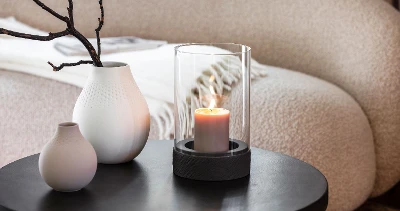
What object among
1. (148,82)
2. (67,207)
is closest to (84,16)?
(148,82)

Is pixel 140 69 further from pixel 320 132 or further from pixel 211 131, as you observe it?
pixel 211 131

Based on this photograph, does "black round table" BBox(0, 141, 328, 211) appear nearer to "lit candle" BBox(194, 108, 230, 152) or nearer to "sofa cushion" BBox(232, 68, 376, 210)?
"lit candle" BBox(194, 108, 230, 152)

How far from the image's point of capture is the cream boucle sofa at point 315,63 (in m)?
1.51

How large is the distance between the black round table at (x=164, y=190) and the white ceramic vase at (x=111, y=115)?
3 cm

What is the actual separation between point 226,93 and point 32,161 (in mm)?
294

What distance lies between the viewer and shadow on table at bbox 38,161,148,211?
866 millimetres

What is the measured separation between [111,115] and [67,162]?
124 mm

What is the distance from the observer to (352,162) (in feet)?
5.15

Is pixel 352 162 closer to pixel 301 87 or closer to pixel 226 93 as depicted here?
pixel 301 87

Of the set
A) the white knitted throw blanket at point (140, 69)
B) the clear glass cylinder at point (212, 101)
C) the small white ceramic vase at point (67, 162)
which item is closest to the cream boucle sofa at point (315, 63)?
the white knitted throw blanket at point (140, 69)

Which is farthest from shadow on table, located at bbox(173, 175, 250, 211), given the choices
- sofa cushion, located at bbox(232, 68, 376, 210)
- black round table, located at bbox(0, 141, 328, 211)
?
sofa cushion, located at bbox(232, 68, 376, 210)

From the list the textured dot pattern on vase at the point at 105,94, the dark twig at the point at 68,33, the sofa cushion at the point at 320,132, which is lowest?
the sofa cushion at the point at 320,132

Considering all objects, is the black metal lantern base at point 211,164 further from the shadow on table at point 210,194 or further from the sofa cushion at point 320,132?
the sofa cushion at point 320,132

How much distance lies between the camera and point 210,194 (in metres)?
0.91
